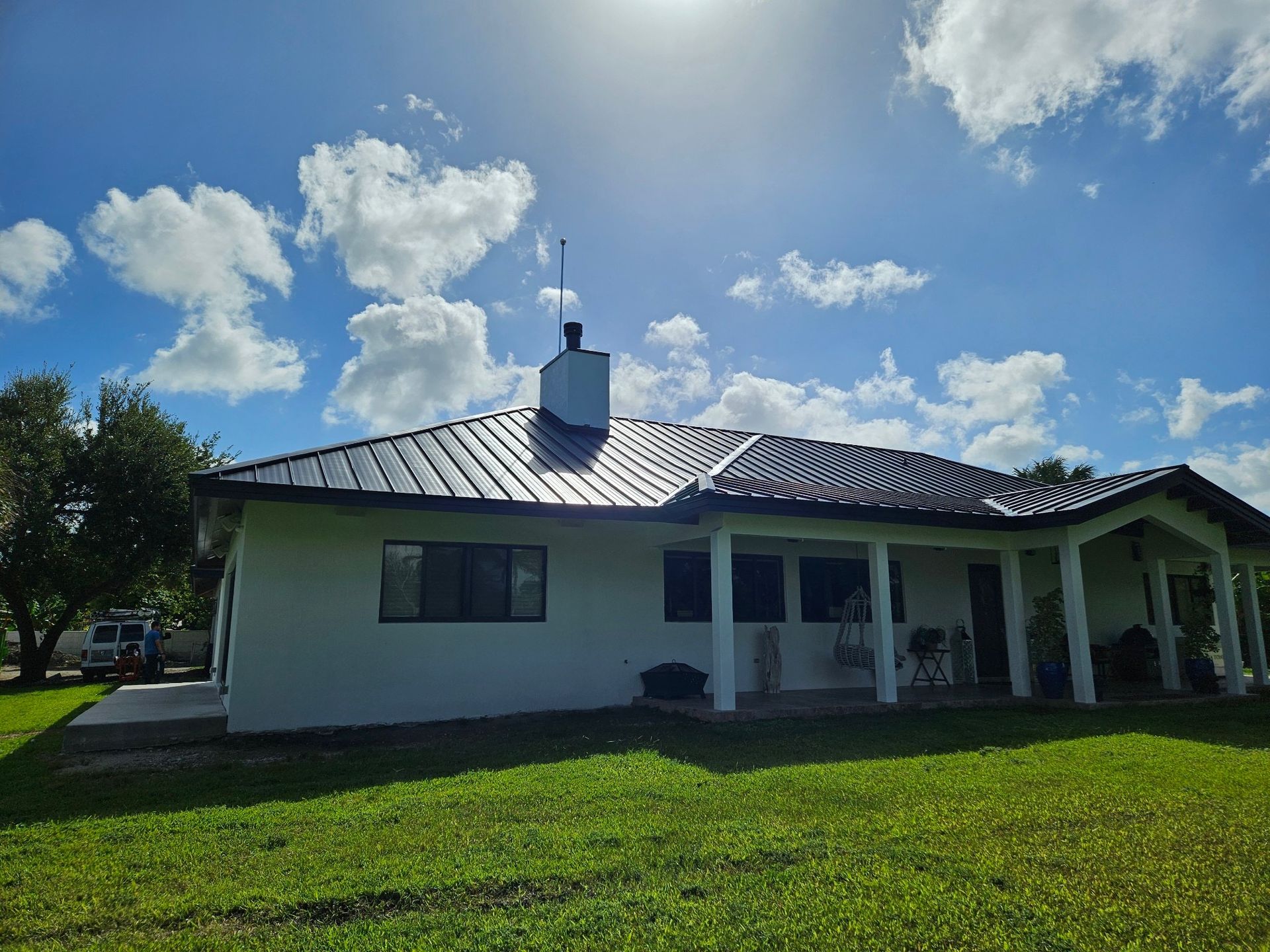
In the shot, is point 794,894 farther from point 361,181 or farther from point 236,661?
point 361,181

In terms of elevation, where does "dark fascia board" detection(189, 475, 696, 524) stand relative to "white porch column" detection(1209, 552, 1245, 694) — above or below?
above

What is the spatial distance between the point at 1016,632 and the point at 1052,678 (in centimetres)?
77

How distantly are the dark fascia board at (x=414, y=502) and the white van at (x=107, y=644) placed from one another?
15.5 m

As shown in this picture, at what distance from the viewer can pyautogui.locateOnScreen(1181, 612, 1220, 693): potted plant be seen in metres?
11.8

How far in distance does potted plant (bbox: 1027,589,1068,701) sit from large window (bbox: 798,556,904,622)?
2.14 meters

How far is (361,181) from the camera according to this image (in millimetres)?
11938

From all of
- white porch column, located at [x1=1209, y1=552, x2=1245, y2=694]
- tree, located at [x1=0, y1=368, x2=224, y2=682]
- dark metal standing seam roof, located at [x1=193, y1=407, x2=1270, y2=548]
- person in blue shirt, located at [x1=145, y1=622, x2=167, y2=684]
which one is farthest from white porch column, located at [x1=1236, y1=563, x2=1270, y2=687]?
tree, located at [x1=0, y1=368, x2=224, y2=682]

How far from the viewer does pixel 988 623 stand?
44.8 ft

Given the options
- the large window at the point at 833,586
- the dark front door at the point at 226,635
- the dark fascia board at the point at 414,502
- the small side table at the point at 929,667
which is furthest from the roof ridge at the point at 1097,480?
the dark front door at the point at 226,635

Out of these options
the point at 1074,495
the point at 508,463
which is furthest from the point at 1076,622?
the point at 508,463

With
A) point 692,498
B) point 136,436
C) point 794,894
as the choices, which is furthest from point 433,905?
point 136,436

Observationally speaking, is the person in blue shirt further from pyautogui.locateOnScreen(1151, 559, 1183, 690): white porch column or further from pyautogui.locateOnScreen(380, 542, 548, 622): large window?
pyautogui.locateOnScreen(1151, 559, 1183, 690): white porch column

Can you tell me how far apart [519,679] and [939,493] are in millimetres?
7704

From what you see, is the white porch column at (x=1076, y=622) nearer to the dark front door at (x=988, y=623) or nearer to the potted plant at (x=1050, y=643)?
the potted plant at (x=1050, y=643)
